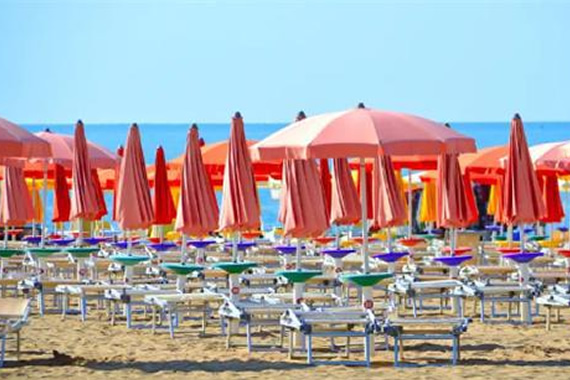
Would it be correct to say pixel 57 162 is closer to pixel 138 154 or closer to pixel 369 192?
pixel 138 154

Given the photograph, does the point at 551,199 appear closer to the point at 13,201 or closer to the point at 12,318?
→ the point at 13,201

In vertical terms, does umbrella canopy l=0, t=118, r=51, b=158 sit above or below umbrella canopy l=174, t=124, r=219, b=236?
above

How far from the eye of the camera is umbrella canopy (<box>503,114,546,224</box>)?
14344 mm

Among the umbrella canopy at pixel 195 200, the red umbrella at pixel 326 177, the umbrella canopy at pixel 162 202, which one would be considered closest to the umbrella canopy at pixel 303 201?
the umbrella canopy at pixel 195 200

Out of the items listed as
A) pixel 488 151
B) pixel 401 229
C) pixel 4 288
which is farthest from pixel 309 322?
pixel 401 229

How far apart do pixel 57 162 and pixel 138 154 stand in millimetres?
2776

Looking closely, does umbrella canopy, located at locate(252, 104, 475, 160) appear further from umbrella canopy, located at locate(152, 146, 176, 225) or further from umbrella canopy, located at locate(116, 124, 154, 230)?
umbrella canopy, located at locate(152, 146, 176, 225)

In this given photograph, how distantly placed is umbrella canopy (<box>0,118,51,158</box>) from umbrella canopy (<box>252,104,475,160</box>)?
5.73 feet

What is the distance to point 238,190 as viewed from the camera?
43.6 feet

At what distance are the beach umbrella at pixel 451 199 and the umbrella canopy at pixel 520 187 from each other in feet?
4.47

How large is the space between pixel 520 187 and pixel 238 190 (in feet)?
9.75

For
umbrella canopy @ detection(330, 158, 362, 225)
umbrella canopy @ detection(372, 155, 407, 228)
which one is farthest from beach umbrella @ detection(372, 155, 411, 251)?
umbrella canopy @ detection(330, 158, 362, 225)

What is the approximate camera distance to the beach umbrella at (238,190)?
1327cm

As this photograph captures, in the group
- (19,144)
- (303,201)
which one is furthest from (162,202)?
(19,144)
